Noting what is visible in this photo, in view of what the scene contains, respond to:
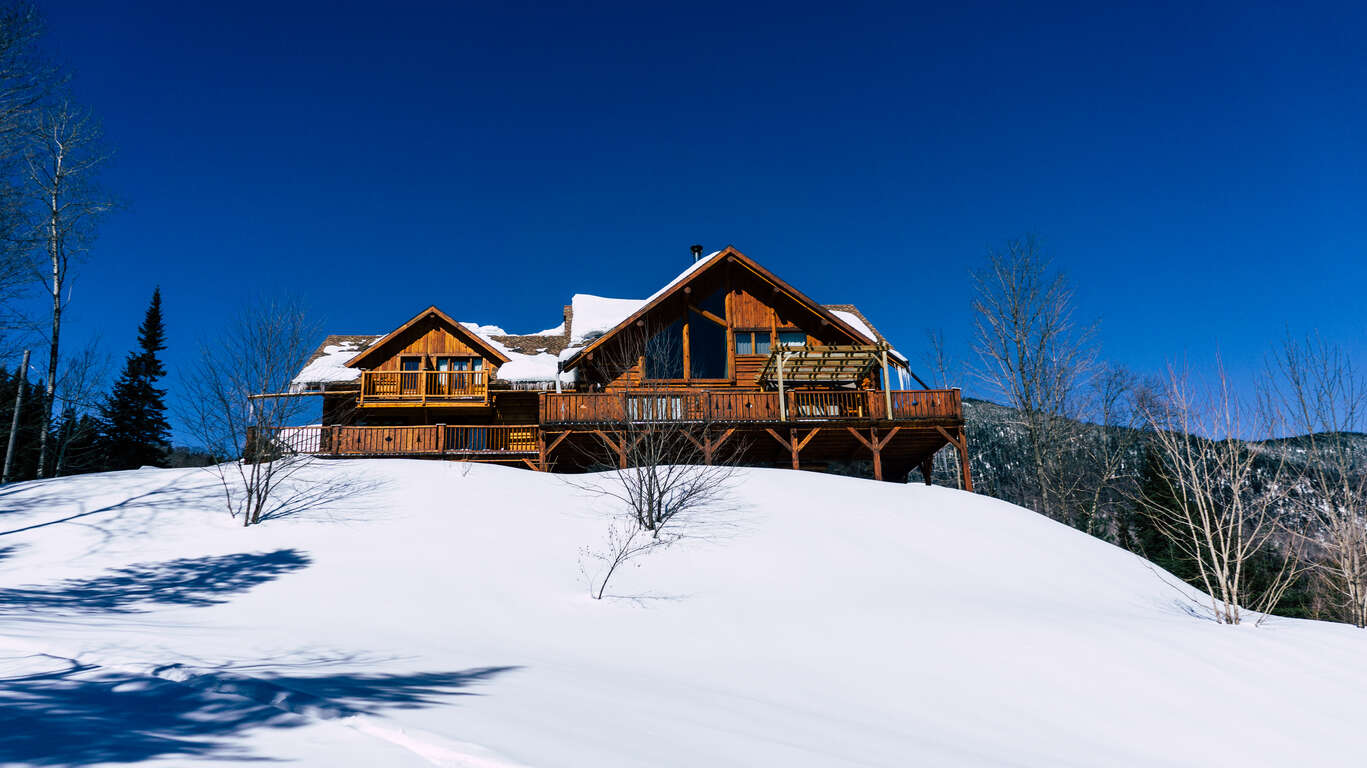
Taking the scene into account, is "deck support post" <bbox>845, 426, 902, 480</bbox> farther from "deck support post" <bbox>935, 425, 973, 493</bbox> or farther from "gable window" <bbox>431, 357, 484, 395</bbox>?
"gable window" <bbox>431, 357, 484, 395</bbox>

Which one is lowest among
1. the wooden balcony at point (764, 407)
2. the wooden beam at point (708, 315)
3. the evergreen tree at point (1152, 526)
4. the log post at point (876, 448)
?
the evergreen tree at point (1152, 526)

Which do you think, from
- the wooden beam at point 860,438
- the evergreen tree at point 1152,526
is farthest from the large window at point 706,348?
the evergreen tree at point 1152,526

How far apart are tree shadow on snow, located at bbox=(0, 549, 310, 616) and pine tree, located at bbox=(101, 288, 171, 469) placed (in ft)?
97.6

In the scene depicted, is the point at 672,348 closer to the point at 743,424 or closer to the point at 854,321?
the point at 743,424

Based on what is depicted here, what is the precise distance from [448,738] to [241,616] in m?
6.42

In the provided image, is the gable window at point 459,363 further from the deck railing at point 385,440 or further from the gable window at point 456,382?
the deck railing at point 385,440

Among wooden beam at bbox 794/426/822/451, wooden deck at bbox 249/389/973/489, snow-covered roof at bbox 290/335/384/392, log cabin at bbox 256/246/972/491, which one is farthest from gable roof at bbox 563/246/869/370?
snow-covered roof at bbox 290/335/384/392

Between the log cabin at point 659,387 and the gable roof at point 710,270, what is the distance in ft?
0.18

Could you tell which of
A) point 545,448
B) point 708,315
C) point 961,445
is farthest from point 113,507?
Answer: point 961,445

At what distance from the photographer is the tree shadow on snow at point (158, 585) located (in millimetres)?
8711

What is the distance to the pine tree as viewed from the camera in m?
34.4

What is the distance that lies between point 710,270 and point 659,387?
5.27 metres

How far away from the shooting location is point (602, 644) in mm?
8266

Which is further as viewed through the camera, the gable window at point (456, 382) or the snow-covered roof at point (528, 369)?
the gable window at point (456, 382)
